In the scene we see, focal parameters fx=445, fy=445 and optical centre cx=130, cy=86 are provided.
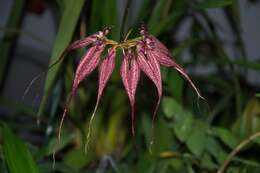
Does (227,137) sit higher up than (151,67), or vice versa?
(151,67)

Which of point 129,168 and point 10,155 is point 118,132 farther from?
point 10,155

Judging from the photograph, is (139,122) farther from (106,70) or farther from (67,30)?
(106,70)

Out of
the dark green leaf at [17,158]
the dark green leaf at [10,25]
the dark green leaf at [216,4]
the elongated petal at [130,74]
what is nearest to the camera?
the elongated petal at [130,74]

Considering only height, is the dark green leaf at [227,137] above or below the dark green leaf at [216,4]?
below

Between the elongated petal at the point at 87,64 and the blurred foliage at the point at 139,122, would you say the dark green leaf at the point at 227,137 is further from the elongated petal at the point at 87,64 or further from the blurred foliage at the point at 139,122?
the elongated petal at the point at 87,64

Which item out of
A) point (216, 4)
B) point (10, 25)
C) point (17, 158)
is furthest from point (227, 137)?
point (10, 25)

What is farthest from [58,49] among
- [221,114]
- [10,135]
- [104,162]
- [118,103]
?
[221,114]

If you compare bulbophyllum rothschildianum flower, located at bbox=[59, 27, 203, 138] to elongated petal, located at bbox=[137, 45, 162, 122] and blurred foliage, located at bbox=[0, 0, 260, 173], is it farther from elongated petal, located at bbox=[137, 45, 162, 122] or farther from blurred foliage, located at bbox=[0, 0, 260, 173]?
blurred foliage, located at bbox=[0, 0, 260, 173]

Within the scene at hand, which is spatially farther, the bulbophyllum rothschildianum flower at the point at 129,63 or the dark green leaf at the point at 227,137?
the dark green leaf at the point at 227,137

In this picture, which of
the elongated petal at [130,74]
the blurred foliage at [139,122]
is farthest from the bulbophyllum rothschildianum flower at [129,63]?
the blurred foliage at [139,122]
